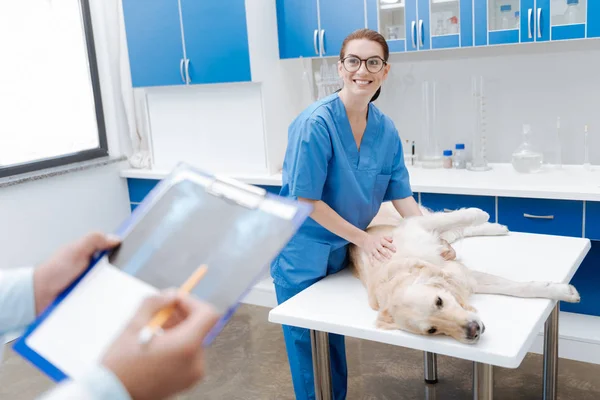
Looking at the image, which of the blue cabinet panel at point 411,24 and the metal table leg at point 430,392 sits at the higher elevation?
the blue cabinet panel at point 411,24

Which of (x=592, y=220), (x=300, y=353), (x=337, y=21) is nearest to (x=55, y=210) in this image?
(x=337, y=21)

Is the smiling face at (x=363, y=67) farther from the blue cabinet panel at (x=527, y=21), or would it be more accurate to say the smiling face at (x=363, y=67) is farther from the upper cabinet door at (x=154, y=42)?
the upper cabinet door at (x=154, y=42)

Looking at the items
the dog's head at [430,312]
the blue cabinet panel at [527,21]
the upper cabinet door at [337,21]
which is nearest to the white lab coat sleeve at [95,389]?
the dog's head at [430,312]

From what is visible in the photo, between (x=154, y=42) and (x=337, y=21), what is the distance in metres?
1.23

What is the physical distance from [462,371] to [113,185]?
2569 millimetres

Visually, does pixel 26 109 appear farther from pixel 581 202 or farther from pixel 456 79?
pixel 581 202

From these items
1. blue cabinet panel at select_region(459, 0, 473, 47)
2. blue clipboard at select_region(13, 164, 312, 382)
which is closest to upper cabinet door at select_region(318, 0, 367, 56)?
blue cabinet panel at select_region(459, 0, 473, 47)

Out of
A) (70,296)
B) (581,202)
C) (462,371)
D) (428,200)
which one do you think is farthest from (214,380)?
(70,296)

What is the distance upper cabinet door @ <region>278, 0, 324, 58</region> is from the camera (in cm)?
337

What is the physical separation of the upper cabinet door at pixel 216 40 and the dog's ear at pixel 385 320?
215 cm

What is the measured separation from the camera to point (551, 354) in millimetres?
2234

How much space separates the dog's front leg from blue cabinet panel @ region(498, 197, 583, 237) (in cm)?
113

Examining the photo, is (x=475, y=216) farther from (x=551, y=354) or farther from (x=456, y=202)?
(x=456, y=202)

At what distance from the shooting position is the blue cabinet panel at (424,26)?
10.1 ft
